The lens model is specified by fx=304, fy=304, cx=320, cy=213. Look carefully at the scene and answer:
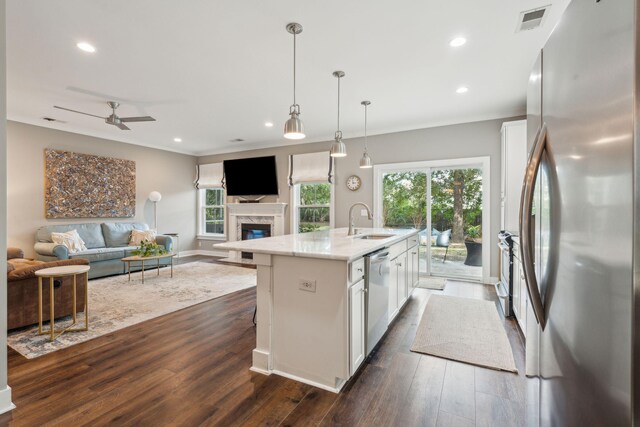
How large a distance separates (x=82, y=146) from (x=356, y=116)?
17.3 feet

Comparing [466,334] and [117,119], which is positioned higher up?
[117,119]

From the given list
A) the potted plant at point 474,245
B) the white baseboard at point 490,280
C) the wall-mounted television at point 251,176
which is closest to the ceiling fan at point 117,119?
the wall-mounted television at point 251,176

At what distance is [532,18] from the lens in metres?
2.44

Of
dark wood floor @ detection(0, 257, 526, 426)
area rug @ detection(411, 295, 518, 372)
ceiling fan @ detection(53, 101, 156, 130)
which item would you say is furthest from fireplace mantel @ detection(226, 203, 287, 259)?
dark wood floor @ detection(0, 257, 526, 426)

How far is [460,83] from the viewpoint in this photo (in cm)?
369

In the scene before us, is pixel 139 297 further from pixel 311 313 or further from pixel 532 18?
pixel 532 18

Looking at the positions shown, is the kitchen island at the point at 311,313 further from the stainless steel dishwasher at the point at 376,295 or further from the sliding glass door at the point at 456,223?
the sliding glass door at the point at 456,223

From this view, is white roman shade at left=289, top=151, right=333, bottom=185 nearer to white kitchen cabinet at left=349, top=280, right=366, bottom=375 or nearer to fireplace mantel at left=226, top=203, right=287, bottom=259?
fireplace mantel at left=226, top=203, right=287, bottom=259

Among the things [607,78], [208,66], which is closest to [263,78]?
[208,66]

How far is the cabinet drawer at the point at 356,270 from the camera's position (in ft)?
6.72

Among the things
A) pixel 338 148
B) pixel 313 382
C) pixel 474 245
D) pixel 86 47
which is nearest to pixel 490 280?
pixel 474 245

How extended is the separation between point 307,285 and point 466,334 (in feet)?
5.93

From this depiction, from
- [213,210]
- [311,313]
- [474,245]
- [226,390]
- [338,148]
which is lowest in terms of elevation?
[226,390]

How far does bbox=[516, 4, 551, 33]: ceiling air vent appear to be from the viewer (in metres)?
2.35
